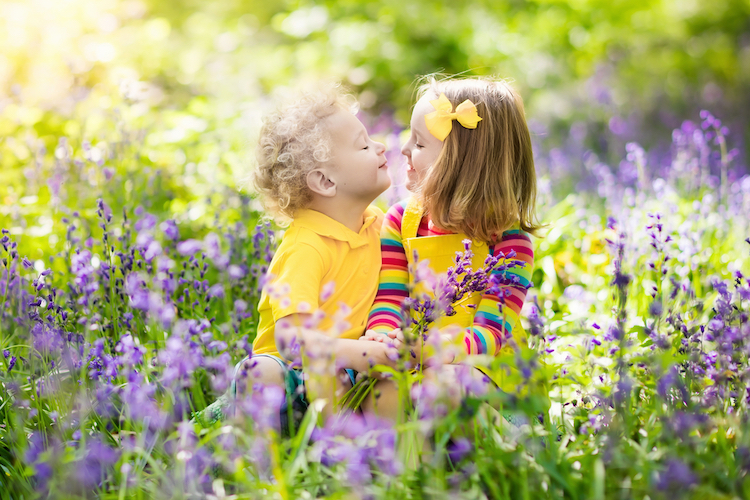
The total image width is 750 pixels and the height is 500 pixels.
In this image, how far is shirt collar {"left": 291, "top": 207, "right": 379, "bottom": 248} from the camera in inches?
89.0

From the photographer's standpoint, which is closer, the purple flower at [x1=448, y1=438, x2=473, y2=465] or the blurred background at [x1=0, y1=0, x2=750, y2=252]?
the purple flower at [x1=448, y1=438, x2=473, y2=465]

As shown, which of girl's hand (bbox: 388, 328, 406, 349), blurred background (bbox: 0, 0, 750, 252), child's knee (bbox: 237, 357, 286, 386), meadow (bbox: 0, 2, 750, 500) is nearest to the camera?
meadow (bbox: 0, 2, 750, 500)

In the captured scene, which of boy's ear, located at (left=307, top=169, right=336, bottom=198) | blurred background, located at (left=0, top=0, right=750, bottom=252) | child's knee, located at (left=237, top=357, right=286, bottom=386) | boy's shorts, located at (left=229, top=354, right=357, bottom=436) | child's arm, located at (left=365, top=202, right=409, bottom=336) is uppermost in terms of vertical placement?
Answer: blurred background, located at (left=0, top=0, right=750, bottom=252)

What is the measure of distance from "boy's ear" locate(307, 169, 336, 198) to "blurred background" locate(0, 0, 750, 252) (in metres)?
1.35

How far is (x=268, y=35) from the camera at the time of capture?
1090cm

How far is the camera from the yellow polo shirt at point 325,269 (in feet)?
7.00

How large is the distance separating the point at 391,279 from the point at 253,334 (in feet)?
2.80

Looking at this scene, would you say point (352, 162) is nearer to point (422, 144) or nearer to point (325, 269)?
point (422, 144)

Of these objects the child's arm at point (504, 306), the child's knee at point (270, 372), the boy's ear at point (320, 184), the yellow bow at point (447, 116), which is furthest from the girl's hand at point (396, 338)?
the yellow bow at point (447, 116)

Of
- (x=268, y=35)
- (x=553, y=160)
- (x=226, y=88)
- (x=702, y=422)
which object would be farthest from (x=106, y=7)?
(x=702, y=422)

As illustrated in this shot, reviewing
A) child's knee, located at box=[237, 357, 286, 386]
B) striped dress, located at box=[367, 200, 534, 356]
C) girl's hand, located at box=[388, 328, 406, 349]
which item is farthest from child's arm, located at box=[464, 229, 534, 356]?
child's knee, located at box=[237, 357, 286, 386]

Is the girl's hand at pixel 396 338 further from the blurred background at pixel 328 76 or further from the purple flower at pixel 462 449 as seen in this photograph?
the blurred background at pixel 328 76

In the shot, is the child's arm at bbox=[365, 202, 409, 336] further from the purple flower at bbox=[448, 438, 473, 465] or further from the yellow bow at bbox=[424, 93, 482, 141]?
the purple flower at bbox=[448, 438, 473, 465]

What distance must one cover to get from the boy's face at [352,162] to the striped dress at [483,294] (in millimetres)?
214
